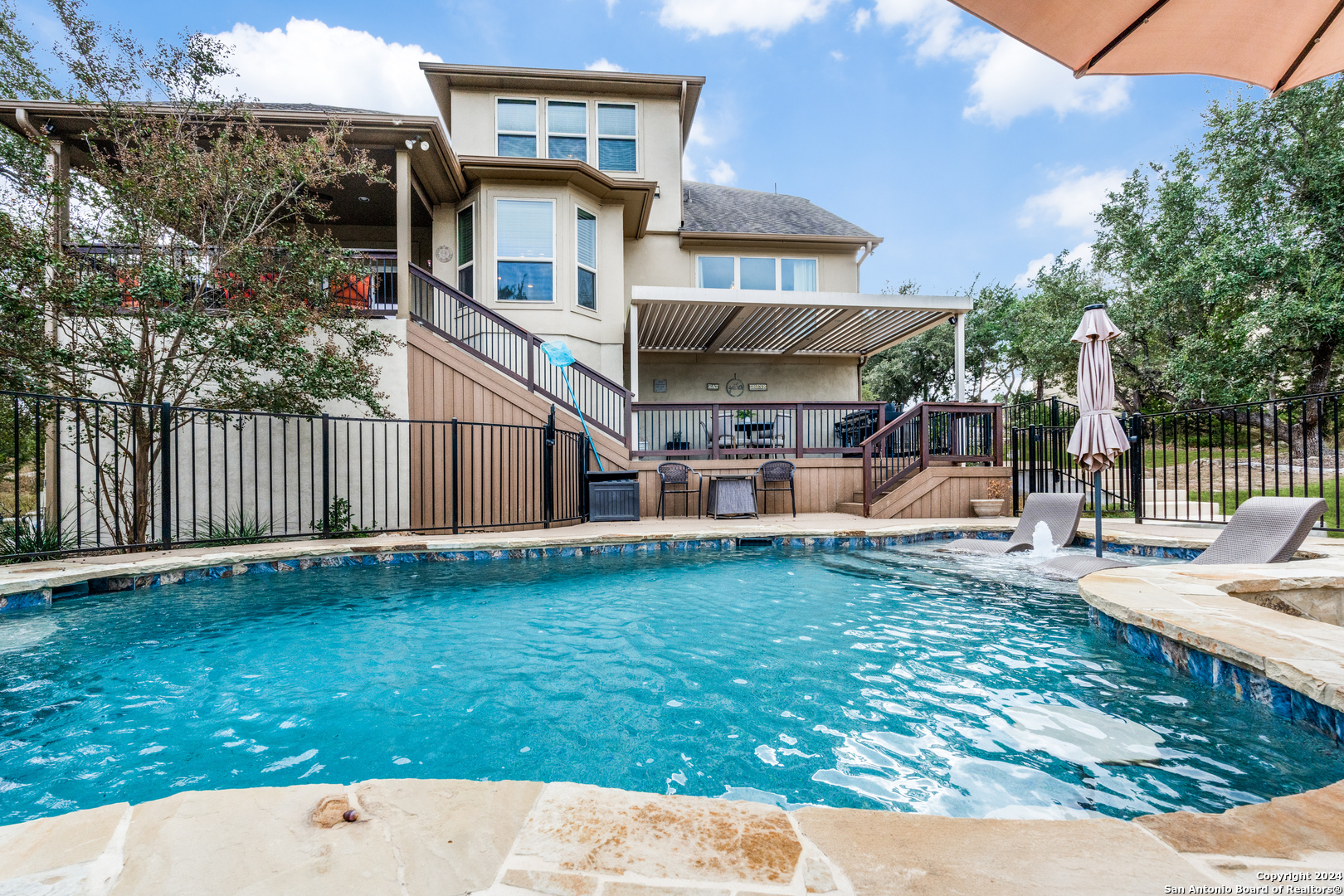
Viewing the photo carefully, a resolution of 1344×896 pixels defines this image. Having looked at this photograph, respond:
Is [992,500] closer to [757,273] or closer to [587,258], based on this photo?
[757,273]

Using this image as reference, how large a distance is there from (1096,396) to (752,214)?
1089 centimetres

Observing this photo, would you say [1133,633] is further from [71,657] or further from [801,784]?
[71,657]

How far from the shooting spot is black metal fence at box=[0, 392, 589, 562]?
279 inches

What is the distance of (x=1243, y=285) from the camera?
1400 cm

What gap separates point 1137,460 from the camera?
790cm

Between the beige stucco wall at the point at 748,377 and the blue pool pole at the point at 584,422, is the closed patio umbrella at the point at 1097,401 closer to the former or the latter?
the blue pool pole at the point at 584,422

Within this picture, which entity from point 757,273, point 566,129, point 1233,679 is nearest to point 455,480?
point 1233,679

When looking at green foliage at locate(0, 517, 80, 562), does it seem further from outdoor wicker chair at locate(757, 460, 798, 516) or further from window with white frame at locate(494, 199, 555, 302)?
outdoor wicker chair at locate(757, 460, 798, 516)

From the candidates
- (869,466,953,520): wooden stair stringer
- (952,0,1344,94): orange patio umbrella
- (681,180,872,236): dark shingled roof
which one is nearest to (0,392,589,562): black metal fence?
(869,466,953,520): wooden stair stringer

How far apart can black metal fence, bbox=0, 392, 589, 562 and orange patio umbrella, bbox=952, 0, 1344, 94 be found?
643cm

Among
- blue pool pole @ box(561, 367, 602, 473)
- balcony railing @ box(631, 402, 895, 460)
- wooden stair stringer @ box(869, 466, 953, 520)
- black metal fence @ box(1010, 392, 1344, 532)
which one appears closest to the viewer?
black metal fence @ box(1010, 392, 1344, 532)

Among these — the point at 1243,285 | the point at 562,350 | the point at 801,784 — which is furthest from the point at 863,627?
the point at 1243,285

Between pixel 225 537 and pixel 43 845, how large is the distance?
625 centimetres

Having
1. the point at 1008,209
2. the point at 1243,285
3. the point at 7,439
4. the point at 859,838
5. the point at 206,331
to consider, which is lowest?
the point at 859,838
